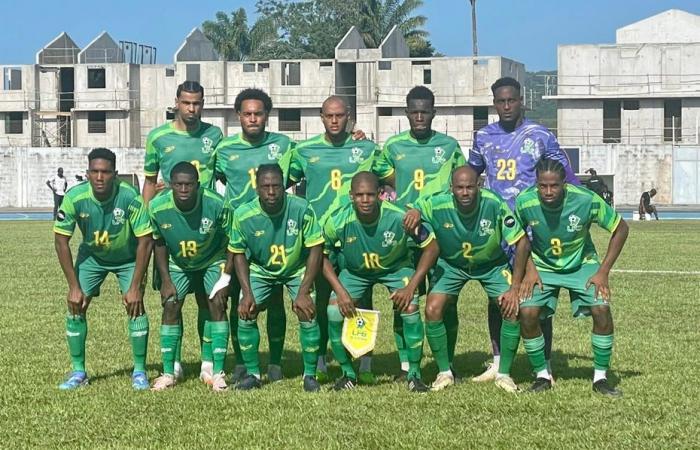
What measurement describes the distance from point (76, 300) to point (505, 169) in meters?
3.63

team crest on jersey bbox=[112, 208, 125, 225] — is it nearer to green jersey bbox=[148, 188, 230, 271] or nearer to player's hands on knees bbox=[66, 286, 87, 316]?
green jersey bbox=[148, 188, 230, 271]

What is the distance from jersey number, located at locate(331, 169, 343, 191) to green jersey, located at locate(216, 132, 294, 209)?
1.32 feet

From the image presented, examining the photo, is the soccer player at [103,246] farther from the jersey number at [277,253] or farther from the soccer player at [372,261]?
the soccer player at [372,261]

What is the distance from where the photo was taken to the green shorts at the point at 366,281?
924cm

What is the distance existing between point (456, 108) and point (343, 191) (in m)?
59.7

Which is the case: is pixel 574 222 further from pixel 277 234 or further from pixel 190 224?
pixel 190 224

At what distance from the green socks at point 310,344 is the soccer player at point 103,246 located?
1273 millimetres

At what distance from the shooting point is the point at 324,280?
973 centimetres

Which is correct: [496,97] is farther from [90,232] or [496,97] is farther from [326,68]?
[326,68]

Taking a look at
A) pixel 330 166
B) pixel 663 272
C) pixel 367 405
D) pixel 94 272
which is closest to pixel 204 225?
pixel 94 272

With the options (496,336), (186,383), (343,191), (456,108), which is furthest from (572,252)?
(456,108)

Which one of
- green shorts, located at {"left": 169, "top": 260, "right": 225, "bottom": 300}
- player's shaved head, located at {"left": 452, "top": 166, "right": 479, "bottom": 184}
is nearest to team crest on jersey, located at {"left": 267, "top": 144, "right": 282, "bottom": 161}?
green shorts, located at {"left": 169, "top": 260, "right": 225, "bottom": 300}

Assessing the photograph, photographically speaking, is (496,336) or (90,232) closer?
(90,232)

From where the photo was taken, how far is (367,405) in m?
8.33
